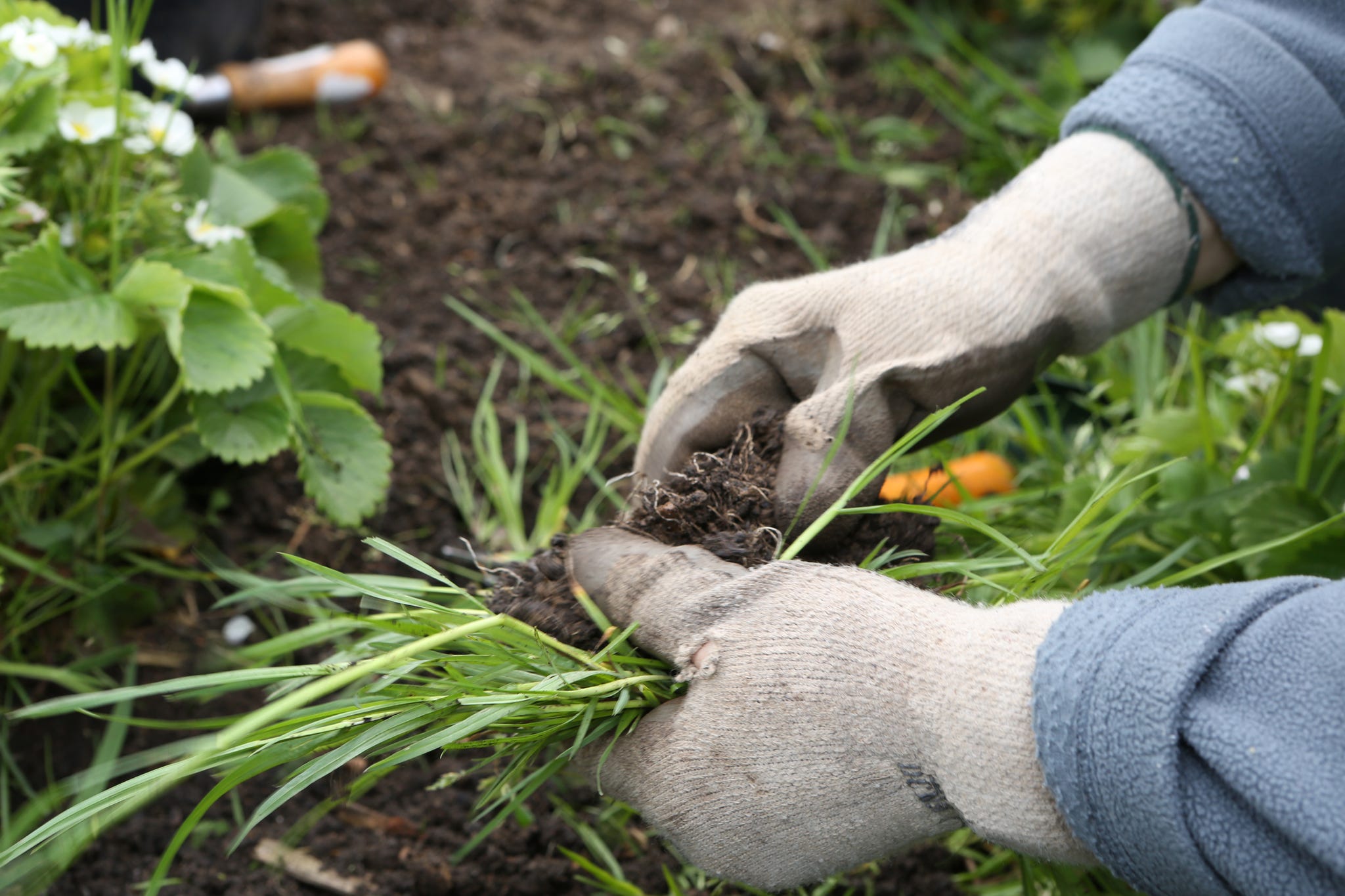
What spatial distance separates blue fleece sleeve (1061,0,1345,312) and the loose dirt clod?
0.62m

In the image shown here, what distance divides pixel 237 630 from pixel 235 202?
719 mm

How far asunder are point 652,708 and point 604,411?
0.77 m

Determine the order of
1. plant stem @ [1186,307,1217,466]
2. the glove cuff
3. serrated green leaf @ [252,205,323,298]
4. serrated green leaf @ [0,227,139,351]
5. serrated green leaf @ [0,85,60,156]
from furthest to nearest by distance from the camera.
→ serrated green leaf @ [252,205,323,298] < plant stem @ [1186,307,1217,466] < serrated green leaf @ [0,85,60,156] < serrated green leaf @ [0,227,139,351] < the glove cuff

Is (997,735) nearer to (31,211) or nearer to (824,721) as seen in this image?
(824,721)

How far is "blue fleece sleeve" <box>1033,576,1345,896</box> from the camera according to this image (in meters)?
0.77

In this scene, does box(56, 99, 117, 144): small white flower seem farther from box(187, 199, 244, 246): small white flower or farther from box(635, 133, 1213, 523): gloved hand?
box(635, 133, 1213, 523): gloved hand

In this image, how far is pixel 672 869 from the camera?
143cm

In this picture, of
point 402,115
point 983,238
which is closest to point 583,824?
point 983,238

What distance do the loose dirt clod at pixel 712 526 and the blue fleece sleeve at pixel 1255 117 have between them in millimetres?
616

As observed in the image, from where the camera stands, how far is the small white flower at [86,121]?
1.47m

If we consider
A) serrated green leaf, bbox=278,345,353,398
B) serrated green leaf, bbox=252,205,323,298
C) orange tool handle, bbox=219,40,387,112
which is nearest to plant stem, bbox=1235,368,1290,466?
serrated green leaf, bbox=278,345,353,398

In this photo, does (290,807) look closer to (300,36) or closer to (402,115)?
(402,115)

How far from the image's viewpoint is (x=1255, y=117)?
1.34m

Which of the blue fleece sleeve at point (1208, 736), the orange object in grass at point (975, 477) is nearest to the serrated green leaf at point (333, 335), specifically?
the orange object in grass at point (975, 477)
